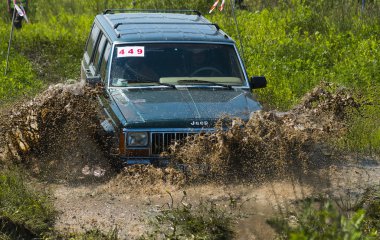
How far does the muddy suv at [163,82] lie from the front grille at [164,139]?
0.01 metres

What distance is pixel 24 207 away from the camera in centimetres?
736

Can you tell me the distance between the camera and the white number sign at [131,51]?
9336 mm

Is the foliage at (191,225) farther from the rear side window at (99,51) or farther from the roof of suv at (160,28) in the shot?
the rear side window at (99,51)

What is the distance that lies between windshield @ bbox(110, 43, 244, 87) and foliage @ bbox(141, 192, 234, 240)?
7.61 feet

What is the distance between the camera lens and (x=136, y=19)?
1066 cm

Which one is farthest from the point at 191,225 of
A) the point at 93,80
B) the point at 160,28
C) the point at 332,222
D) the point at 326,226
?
the point at 160,28

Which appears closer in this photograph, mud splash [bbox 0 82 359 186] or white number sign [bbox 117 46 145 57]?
mud splash [bbox 0 82 359 186]

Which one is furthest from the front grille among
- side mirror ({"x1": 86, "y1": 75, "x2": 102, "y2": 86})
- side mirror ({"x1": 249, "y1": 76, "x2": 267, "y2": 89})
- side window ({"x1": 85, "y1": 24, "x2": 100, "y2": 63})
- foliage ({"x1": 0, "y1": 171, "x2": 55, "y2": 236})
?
side window ({"x1": 85, "y1": 24, "x2": 100, "y2": 63})

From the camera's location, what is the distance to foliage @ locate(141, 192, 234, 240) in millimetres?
6774

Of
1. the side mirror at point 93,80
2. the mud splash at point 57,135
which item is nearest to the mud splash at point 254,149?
the mud splash at point 57,135

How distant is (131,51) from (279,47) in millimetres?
6265

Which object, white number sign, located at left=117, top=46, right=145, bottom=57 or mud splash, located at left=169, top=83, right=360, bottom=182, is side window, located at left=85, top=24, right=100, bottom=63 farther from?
mud splash, located at left=169, top=83, right=360, bottom=182

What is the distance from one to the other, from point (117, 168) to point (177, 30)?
2.14m

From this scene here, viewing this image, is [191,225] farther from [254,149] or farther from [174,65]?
[174,65]
